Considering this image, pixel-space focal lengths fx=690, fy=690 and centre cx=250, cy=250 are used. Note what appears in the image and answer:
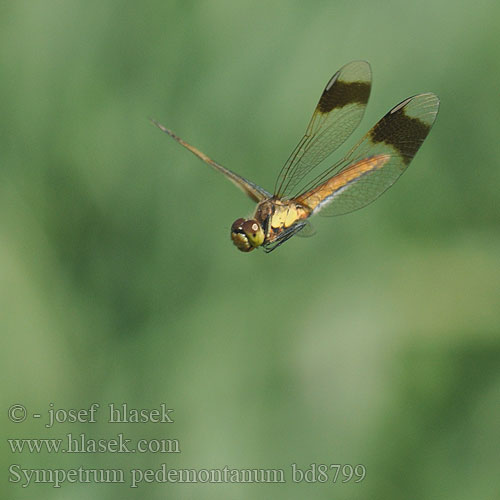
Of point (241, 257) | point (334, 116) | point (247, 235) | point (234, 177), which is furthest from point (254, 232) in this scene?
point (241, 257)

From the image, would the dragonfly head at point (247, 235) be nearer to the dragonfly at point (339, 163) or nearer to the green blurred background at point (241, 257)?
the dragonfly at point (339, 163)

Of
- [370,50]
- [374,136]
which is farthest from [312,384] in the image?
[370,50]

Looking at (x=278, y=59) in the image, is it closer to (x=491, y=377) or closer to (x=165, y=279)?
(x=165, y=279)

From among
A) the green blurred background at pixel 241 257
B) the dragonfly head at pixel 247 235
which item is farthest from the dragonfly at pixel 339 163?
the green blurred background at pixel 241 257

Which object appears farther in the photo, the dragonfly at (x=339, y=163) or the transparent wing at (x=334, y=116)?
the transparent wing at (x=334, y=116)

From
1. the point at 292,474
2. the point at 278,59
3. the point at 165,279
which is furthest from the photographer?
the point at 278,59

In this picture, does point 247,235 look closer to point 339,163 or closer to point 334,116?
point 339,163
